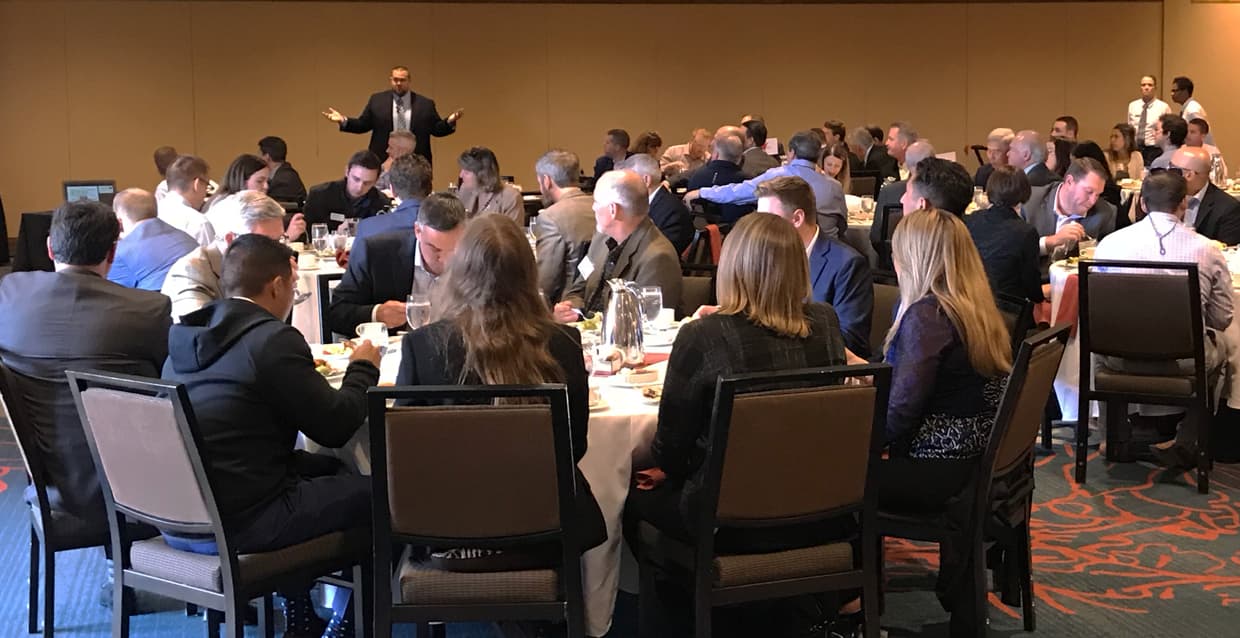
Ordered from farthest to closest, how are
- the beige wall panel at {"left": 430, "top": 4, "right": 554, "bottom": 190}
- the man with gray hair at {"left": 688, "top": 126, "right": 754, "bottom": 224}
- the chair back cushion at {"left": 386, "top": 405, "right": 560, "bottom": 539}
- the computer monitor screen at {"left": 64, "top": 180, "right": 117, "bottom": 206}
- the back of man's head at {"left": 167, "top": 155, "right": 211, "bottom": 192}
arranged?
1. the beige wall panel at {"left": 430, "top": 4, "right": 554, "bottom": 190}
2. the computer monitor screen at {"left": 64, "top": 180, "right": 117, "bottom": 206}
3. the man with gray hair at {"left": 688, "top": 126, "right": 754, "bottom": 224}
4. the back of man's head at {"left": 167, "top": 155, "right": 211, "bottom": 192}
5. the chair back cushion at {"left": 386, "top": 405, "right": 560, "bottom": 539}

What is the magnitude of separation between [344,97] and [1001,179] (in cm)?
1017

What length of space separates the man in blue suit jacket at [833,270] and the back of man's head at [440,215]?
1.19m

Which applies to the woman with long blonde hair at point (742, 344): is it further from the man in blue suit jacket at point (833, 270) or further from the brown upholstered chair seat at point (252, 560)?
the man in blue suit jacket at point (833, 270)

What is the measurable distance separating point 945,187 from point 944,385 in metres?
2.07

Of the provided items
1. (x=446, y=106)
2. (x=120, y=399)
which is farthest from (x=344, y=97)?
(x=120, y=399)

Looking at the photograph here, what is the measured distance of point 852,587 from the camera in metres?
3.30

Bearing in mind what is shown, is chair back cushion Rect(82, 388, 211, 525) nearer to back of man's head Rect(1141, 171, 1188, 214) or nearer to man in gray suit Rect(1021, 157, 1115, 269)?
back of man's head Rect(1141, 171, 1188, 214)

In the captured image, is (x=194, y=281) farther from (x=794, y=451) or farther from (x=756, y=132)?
(x=756, y=132)

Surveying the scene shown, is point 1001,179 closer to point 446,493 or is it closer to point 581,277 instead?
point 581,277

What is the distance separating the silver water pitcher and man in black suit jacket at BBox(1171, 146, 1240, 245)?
497 cm

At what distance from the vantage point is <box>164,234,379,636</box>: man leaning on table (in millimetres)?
3164

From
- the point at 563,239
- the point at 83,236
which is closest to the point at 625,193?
the point at 563,239

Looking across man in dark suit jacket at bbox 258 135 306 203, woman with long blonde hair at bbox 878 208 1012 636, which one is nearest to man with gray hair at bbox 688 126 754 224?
man in dark suit jacket at bbox 258 135 306 203

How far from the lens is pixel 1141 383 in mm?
5527
